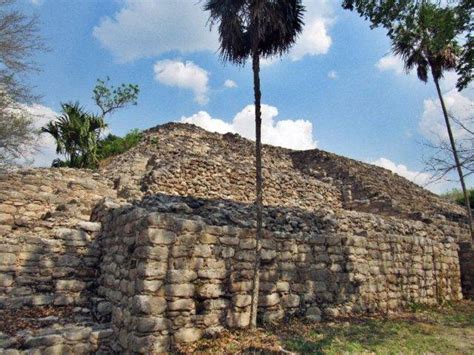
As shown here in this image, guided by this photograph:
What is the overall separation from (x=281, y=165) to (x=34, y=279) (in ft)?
64.1

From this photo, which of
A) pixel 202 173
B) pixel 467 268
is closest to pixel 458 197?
pixel 467 268

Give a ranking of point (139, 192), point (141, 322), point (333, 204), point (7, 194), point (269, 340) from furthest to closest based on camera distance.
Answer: point (333, 204) → point (139, 192) → point (7, 194) → point (269, 340) → point (141, 322)

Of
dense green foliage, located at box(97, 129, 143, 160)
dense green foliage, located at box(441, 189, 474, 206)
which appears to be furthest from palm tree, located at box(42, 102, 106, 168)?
dense green foliage, located at box(441, 189, 474, 206)

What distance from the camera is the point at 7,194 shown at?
9258 millimetres

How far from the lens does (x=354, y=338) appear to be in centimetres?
660

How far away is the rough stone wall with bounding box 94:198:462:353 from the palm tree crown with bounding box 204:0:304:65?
358 centimetres

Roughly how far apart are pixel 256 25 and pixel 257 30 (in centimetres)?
11

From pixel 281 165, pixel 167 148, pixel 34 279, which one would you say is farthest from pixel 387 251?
pixel 281 165

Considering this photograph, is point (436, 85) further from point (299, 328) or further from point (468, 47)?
point (299, 328)

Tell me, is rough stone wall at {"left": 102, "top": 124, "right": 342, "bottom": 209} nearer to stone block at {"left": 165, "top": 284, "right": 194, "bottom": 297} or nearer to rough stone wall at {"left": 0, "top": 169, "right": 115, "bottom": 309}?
rough stone wall at {"left": 0, "top": 169, "right": 115, "bottom": 309}

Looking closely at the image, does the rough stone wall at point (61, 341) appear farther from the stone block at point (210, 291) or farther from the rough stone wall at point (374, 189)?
the rough stone wall at point (374, 189)

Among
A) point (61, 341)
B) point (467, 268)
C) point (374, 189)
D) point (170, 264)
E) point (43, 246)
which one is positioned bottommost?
point (61, 341)

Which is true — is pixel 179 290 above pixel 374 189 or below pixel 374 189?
below

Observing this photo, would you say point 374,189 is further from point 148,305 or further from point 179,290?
point 148,305
